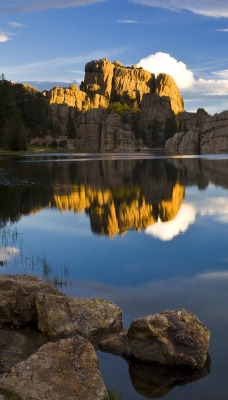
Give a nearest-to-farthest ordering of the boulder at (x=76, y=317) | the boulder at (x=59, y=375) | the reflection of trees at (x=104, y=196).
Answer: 1. the boulder at (x=59, y=375)
2. the boulder at (x=76, y=317)
3. the reflection of trees at (x=104, y=196)

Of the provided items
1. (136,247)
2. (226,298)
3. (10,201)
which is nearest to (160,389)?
(226,298)

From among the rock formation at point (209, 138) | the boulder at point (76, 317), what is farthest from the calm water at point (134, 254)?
the rock formation at point (209, 138)

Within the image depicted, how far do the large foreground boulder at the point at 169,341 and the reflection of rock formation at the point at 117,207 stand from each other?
14093 mm

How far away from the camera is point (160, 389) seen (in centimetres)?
955

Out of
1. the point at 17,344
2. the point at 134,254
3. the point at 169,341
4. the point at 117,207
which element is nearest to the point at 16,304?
the point at 17,344

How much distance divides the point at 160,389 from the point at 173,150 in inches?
7561

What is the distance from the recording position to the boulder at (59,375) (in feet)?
24.8

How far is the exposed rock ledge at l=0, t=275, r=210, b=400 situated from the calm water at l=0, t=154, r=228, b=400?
427 millimetres

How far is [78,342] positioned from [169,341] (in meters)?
2.48

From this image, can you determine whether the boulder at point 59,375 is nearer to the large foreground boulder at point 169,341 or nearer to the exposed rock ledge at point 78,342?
the exposed rock ledge at point 78,342

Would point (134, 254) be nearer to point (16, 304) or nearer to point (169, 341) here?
point (16, 304)

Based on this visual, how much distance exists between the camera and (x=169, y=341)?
1038 centimetres

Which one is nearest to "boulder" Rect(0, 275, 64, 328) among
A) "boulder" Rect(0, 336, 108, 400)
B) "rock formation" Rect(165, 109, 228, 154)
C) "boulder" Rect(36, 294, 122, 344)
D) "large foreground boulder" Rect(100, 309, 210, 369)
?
"boulder" Rect(36, 294, 122, 344)

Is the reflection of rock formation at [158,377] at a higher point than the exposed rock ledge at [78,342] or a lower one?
lower
